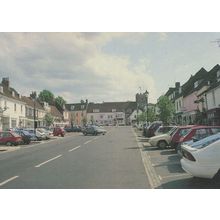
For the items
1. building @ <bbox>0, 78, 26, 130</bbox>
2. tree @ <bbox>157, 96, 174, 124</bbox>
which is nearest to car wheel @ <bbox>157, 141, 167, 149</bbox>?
tree @ <bbox>157, 96, 174, 124</bbox>

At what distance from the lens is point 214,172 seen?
8.93m

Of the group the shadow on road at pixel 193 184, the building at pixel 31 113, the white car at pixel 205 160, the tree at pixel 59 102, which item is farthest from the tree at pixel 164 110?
the tree at pixel 59 102

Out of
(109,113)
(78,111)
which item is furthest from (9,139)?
(109,113)

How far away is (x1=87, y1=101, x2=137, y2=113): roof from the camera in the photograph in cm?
16288

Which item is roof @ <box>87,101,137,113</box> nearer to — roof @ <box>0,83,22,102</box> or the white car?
roof @ <box>0,83,22,102</box>

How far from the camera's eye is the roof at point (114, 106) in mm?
162875

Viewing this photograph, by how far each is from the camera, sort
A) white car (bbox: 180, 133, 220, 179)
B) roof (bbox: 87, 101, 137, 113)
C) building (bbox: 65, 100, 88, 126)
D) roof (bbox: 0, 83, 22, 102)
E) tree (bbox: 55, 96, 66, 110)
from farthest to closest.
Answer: roof (bbox: 87, 101, 137, 113)
building (bbox: 65, 100, 88, 126)
tree (bbox: 55, 96, 66, 110)
roof (bbox: 0, 83, 22, 102)
white car (bbox: 180, 133, 220, 179)

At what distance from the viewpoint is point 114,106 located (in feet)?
547

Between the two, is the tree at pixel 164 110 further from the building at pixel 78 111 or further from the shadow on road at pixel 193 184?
the building at pixel 78 111

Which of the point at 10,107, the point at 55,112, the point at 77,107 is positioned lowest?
the point at 10,107

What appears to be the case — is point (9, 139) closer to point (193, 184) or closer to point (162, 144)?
point (162, 144)

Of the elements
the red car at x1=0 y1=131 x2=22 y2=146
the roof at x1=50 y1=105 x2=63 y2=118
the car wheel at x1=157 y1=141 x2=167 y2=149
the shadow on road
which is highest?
the roof at x1=50 y1=105 x2=63 y2=118

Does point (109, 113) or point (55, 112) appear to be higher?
point (109, 113)

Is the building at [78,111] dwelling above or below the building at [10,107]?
above
